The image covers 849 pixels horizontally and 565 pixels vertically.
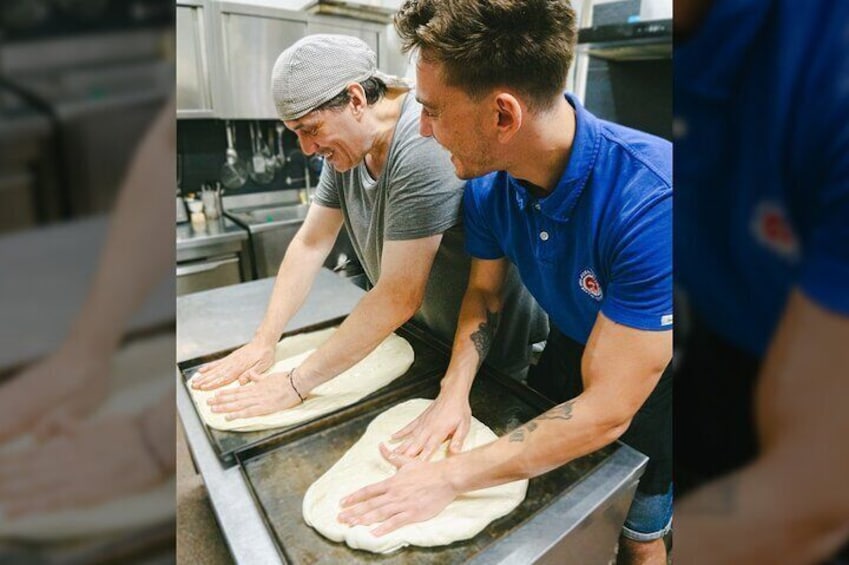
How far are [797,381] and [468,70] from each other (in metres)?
0.47

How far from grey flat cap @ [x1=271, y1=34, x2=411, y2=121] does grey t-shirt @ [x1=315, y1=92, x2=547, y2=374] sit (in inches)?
4.5

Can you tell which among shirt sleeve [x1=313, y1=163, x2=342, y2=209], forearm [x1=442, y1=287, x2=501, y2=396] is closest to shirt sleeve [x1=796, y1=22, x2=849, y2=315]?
forearm [x1=442, y1=287, x2=501, y2=396]

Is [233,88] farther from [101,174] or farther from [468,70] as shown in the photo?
[101,174]

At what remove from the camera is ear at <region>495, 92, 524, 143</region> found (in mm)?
569

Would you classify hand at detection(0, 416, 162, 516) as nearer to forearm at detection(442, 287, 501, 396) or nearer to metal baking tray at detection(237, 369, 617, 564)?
metal baking tray at detection(237, 369, 617, 564)

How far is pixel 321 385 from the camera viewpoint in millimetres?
799

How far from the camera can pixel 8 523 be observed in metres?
0.15

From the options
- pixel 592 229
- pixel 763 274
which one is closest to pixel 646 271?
pixel 592 229

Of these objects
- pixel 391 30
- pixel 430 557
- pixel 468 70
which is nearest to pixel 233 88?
pixel 391 30

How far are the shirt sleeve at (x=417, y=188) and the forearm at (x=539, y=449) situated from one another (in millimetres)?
299

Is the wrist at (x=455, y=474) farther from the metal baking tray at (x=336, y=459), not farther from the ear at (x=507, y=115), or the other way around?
the ear at (x=507, y=115)

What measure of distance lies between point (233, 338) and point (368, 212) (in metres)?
0.43

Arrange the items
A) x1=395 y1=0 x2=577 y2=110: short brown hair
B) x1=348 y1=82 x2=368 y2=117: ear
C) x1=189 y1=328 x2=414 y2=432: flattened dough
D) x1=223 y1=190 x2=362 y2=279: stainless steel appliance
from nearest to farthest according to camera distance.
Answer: x1=395 y1=0 x2=577 y2=110: short brown hair → x1=348 y1=82 x2=368 y2=117: ear → x1=189 y1=328 x2=414 y2=432: flattened dough → x1=223 y1=190 x2=362 y2=279: stainless steel appliance

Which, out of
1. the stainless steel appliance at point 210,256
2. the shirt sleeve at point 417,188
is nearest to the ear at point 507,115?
the shirt sleeve at point 417,188
